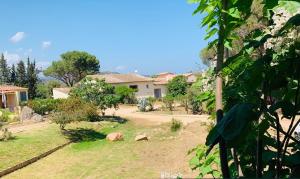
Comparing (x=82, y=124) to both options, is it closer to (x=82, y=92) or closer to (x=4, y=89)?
(x=82, y=92)

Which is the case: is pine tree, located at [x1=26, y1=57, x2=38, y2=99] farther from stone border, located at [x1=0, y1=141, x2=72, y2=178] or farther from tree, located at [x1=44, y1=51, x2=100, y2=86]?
stone border, located at [x1=0, y1=141, x2=72, y2=178]

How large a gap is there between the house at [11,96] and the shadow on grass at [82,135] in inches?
901

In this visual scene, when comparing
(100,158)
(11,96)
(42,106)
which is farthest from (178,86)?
(100,158)

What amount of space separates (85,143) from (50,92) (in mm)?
45942

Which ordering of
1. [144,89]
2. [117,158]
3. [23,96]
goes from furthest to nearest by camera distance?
[144,89], [23,96], [117,158]

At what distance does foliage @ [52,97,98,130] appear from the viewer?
2396 centimetres

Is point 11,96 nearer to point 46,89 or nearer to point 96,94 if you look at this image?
point 46,89

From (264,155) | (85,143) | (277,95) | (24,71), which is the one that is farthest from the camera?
(24,71)

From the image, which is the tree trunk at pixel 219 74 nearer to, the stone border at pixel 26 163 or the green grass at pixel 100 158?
the green grass at pixel 100 158

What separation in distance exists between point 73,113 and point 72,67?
51730mm

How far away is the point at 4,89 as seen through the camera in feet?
152

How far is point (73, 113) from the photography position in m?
25.0

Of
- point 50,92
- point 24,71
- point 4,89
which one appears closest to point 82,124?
point 4,89

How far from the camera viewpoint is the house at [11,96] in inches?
1818
